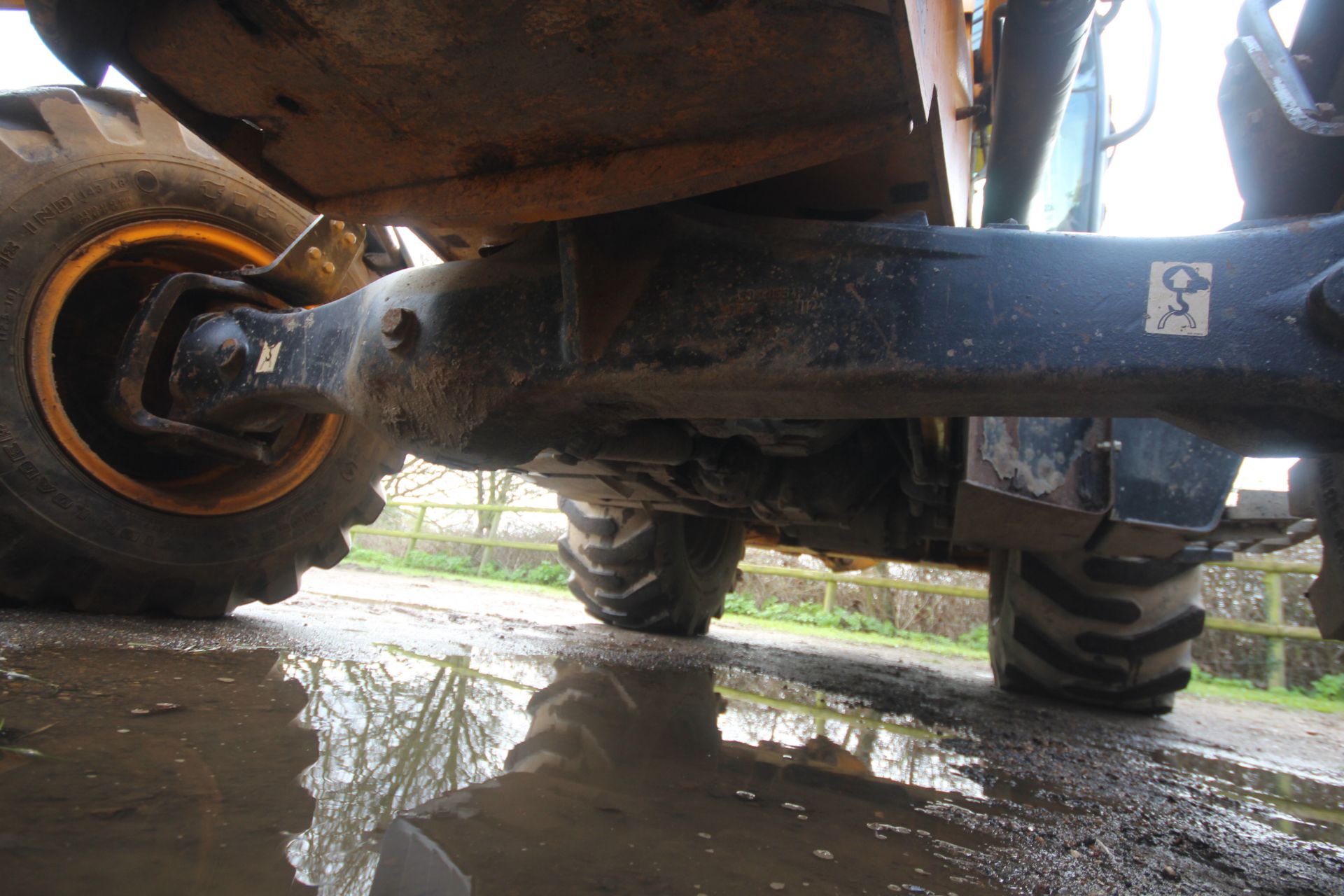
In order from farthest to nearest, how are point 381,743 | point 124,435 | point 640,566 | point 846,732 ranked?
point 640,566, point 124,435, point 846,732, point 381,743

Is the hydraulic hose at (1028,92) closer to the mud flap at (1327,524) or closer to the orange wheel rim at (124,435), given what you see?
the mud flap at (1327,524)

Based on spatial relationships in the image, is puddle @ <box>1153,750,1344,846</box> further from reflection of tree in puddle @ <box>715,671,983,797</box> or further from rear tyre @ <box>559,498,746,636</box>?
rear tyre @ <box>559,498,746,636</box>

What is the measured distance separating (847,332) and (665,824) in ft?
2.14

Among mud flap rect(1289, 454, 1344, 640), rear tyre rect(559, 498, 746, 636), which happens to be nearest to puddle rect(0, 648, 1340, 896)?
mud flap rect(1289, 454, 1344, 640)

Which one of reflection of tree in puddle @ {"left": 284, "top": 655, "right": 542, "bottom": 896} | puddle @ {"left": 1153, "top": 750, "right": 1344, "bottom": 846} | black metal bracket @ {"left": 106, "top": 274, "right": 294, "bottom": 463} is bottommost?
puddle @ {"left": 1153, "top": 750, "right": 1344, "bottom": 846}

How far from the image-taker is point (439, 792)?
81 centimetres

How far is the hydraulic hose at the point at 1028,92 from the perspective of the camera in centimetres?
109

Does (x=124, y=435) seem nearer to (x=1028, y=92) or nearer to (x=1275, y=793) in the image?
(x=1028, y=92)

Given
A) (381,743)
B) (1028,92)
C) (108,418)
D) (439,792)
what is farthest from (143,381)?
(1028,92)

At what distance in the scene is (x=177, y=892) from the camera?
0.53 metres

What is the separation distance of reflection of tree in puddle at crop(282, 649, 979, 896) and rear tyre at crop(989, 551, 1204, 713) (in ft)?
3.28

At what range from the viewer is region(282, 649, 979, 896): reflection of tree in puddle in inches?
29.8

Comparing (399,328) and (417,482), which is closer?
(399,328)

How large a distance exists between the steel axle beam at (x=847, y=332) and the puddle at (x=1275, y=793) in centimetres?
76
